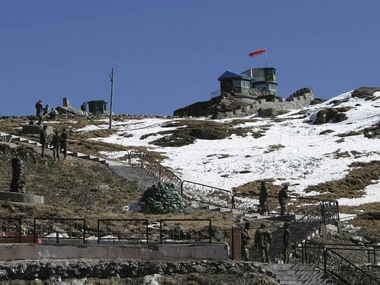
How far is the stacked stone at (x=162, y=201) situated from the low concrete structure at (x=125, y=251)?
1172cm

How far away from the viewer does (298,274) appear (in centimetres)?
2509

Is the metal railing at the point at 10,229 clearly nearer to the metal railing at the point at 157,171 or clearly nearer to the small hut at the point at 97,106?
the metal railing at the point at 157,171

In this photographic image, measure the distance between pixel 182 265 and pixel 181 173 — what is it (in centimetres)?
2966

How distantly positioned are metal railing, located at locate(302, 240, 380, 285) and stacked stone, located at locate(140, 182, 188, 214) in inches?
342

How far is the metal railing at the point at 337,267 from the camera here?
2559 centimetres

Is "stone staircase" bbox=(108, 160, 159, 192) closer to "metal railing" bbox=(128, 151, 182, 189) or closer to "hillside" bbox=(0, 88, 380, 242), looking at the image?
"metal railing" bbox=(128, 151, 182, 189)

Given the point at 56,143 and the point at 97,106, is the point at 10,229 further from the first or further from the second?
the point at 97,106

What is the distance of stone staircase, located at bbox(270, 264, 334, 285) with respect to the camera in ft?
80.9

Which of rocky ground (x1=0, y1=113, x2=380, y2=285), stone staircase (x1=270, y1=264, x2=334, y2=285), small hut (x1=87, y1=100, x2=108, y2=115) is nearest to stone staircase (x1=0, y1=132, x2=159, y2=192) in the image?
rocky ground (x1=0, y1=113, x2=380, y2=285)

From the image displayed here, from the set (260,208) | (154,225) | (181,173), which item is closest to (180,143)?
(181,173)

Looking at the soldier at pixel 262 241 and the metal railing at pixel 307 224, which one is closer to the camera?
the soldier at pixel 262 241

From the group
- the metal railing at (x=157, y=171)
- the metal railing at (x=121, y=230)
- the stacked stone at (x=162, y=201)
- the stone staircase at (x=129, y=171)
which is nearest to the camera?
the metal railing at (x=121, y=230)

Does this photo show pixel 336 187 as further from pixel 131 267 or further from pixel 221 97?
pixel 221 97

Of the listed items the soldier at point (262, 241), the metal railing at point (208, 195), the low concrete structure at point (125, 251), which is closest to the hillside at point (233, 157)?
the metal railing at point (208, 195)
